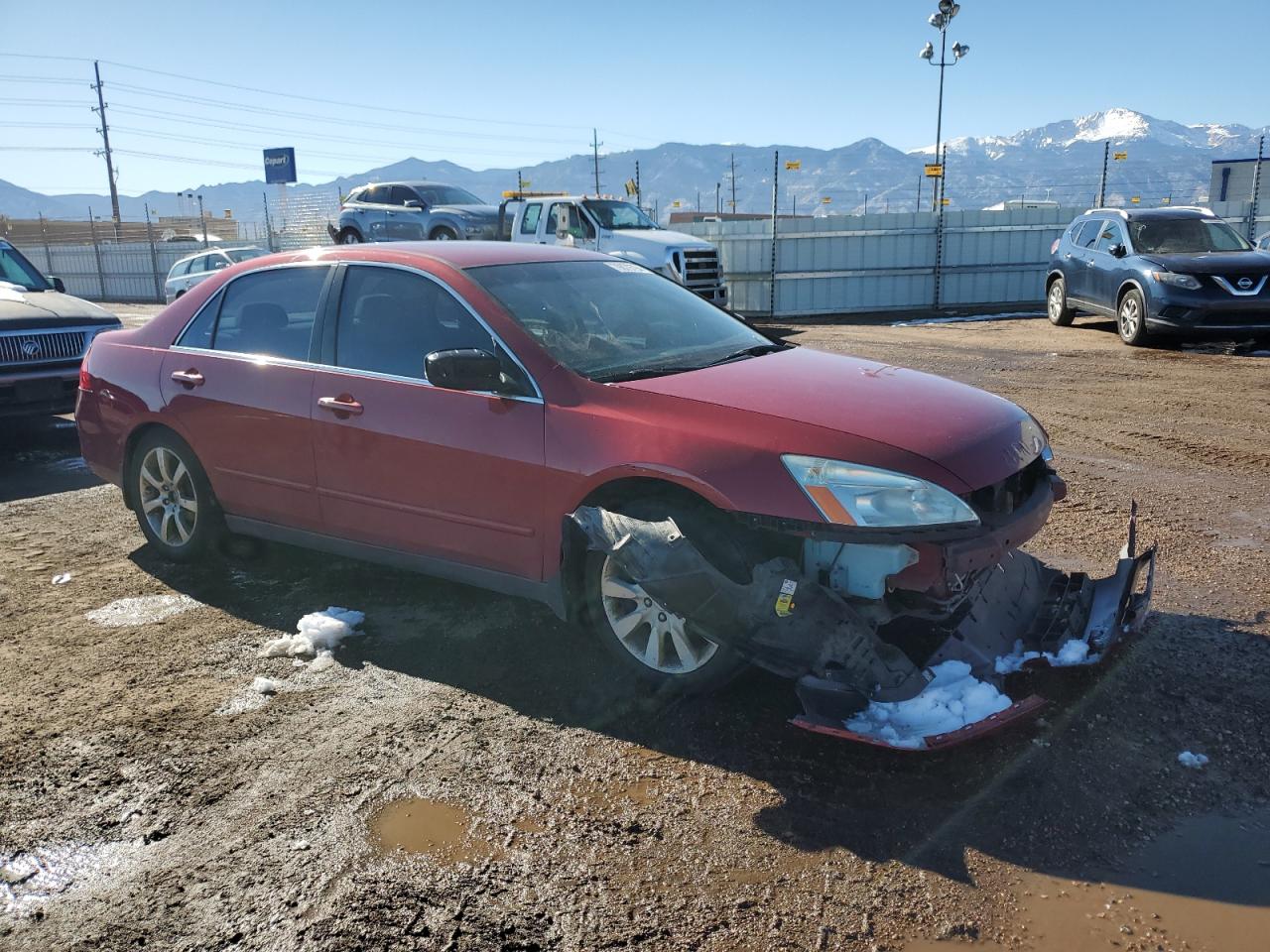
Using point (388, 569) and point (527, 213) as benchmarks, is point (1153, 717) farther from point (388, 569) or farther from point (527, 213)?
point (527, 213)

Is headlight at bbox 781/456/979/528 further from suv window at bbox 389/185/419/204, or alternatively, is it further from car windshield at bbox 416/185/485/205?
suv window at bbox 389/185/419/204

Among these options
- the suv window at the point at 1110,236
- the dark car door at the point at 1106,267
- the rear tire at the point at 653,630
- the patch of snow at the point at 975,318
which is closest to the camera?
the rear tire at the point at 653,630

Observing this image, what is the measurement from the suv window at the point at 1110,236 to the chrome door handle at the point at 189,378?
12429 millimetres

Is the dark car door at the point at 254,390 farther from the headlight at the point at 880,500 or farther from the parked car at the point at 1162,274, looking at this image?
the parked car at the point at 1162,274

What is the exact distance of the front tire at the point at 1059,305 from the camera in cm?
1533

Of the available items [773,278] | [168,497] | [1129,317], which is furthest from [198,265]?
[168,497]

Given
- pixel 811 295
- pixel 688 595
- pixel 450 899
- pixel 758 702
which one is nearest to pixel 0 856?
pixel 450 899

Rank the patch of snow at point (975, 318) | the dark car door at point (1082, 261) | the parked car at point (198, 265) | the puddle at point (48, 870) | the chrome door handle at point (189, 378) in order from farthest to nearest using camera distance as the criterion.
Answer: the parked car at point (198, 265)
the patch of snow at point (975, 318)
the dark car door at point (1082, 261)
the chrome door handle at point (189, 378)
the puddle at point (48, 870)

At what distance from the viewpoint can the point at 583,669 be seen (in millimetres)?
3994

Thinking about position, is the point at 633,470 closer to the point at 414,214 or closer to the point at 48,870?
the point at 48,870

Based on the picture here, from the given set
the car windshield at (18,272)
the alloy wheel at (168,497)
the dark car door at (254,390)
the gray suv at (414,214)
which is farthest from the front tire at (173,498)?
the gray suv at (414,214)

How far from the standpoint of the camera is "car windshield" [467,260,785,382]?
160 inches

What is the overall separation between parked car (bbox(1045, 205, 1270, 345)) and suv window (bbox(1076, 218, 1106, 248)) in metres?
0.02

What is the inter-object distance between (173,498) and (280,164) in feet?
190
